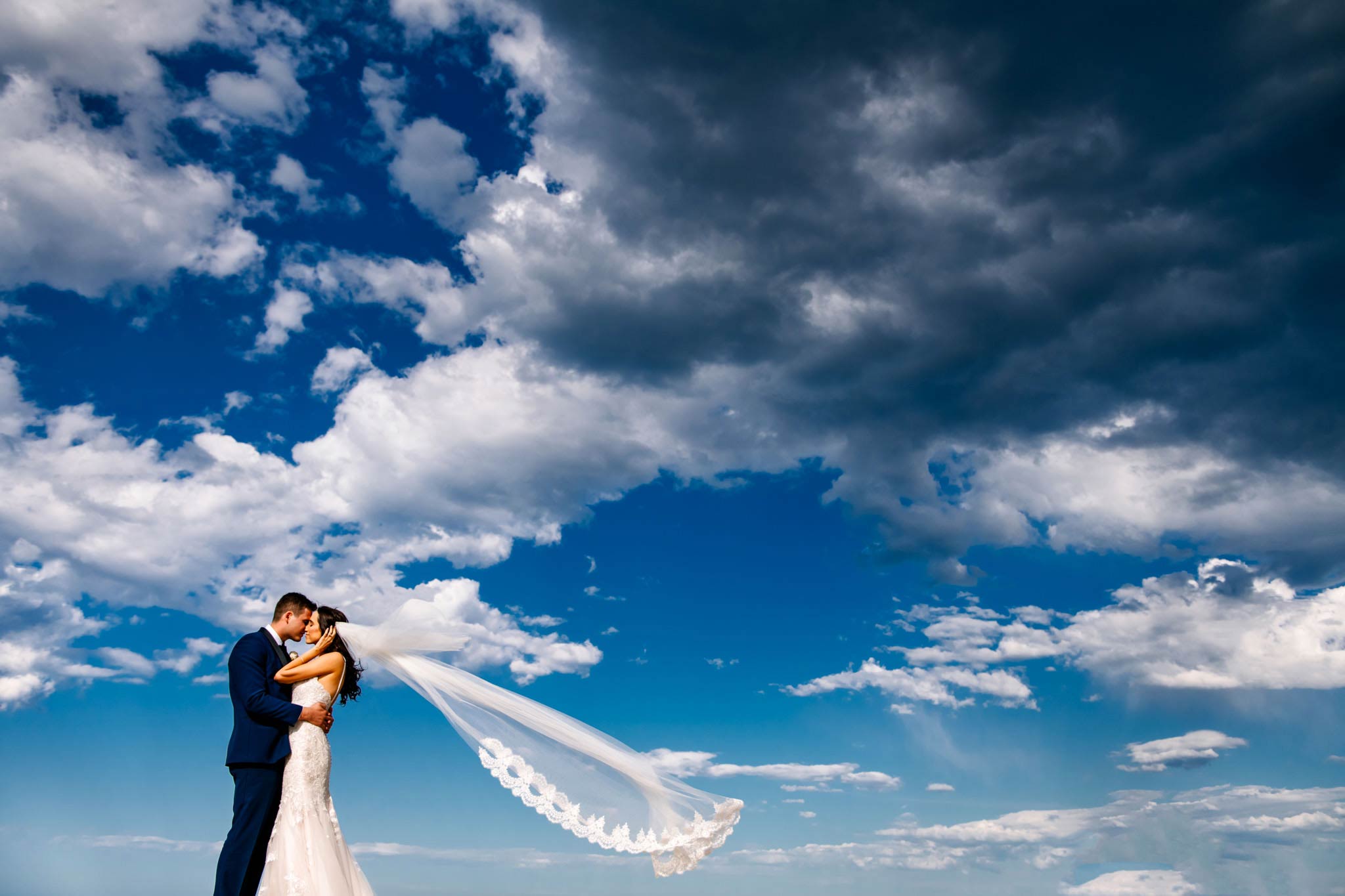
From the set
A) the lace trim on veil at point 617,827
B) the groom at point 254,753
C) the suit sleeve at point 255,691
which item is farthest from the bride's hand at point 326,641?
the lace trim on veil at point 617,827

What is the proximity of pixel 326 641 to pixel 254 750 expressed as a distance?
5.19 feet

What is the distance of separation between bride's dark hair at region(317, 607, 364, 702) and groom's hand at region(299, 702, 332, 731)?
0.47 metres

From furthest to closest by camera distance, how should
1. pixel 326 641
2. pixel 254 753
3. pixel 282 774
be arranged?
pixel 326 641, pixel 282 774, pixel 254 753

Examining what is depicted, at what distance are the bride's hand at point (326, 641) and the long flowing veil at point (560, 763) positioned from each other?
0.68ft

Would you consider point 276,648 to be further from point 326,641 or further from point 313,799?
point 313,799

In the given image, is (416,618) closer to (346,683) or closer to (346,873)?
(346,683)

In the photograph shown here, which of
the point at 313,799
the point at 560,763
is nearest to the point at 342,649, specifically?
the point at 313,799

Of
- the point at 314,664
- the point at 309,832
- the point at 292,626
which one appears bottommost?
the point at 309,832

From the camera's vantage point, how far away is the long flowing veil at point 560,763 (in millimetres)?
12805

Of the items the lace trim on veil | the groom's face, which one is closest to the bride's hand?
the groom's face

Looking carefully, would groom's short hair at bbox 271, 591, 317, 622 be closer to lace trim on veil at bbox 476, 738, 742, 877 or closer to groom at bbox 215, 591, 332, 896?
groom at bbox 215, 591, 332, 896

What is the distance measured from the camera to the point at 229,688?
11.6 m

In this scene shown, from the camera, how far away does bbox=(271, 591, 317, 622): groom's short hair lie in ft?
40.4

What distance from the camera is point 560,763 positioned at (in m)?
13.5
